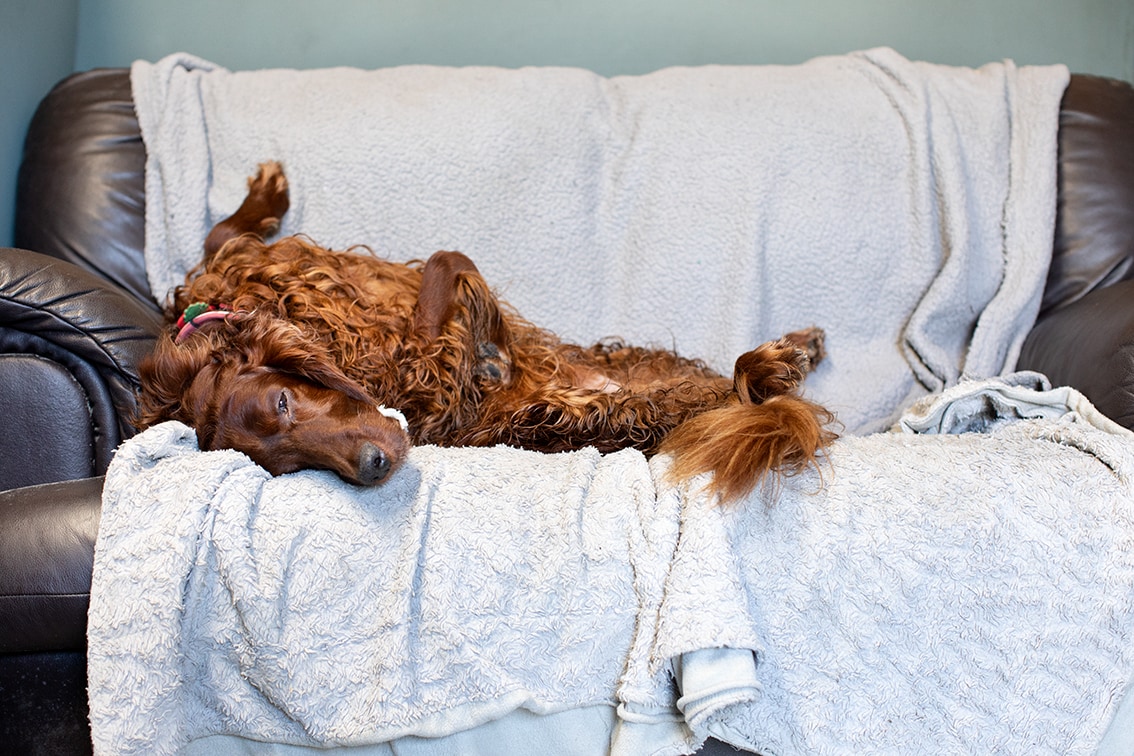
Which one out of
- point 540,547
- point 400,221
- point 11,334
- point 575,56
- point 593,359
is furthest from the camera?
point 575,56

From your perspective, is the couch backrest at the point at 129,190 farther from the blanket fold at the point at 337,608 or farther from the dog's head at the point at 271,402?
the blanket fold at the point at 337,608

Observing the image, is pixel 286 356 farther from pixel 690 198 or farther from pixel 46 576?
pixel 690 198

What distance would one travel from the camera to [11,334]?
1.53m

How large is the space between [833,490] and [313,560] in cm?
74

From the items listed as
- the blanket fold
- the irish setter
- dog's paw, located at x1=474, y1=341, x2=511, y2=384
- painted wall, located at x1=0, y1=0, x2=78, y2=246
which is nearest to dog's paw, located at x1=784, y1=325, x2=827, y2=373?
the irish setter

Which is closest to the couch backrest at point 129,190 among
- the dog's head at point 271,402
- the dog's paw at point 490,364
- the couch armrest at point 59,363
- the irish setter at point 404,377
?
the irish setter at point 404,377

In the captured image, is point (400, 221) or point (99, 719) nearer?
point (99, 719)

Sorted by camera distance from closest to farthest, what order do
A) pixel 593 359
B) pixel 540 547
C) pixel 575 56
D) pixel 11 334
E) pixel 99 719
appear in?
pixel 99 719, pixel 540 547, pixel 11 334, pixel 593 359, pixel 575 56

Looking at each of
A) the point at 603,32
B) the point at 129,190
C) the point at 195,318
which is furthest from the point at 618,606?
the point at 603,32

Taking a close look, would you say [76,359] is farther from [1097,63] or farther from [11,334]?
[1097,63]

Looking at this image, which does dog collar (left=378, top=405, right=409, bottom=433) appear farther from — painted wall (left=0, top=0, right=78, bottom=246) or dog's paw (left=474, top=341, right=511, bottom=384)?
painted wall (left=0, top=0, right=78, bottom=246)

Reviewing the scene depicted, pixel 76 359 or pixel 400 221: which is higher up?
pixel 400 221

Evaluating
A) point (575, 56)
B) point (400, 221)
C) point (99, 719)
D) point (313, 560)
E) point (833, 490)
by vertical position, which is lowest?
point (99, 719)

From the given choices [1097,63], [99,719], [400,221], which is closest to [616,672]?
[99,719]
